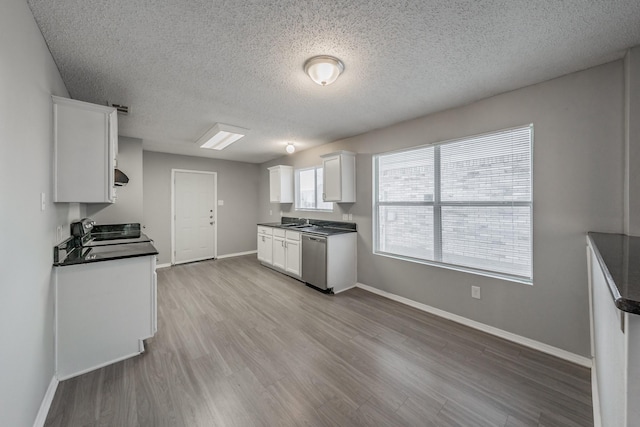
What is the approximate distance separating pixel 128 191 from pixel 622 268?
5.20 meters

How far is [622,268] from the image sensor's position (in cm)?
96

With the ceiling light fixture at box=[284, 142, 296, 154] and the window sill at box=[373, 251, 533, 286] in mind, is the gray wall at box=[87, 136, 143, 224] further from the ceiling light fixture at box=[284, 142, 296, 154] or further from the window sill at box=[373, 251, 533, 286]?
the window sill at box=[373, 251, 533, 286]

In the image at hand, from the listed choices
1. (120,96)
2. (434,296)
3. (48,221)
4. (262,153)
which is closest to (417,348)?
(434,296)

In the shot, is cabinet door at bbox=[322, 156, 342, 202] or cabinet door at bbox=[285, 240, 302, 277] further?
cabinet door at bbox=[285, 240, 302, 277]

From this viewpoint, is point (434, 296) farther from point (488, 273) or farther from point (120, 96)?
point (120, 96)

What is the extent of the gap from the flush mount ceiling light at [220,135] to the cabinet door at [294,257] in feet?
6.47

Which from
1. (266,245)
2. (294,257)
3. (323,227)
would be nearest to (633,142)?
(323,227)

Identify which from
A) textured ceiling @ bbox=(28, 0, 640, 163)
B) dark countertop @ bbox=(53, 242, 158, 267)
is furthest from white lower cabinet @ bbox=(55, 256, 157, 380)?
textured ceiling @ bbox=(28, 0, 640, 163)

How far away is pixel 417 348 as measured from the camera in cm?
232

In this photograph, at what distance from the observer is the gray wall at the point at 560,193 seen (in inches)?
78.2

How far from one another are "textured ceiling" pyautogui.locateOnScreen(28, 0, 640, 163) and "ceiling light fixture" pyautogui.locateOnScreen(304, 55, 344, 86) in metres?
0.06

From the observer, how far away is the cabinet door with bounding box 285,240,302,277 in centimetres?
427

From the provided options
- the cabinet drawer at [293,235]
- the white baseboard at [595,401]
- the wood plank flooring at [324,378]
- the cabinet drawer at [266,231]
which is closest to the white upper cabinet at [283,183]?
the cabinet drawer at [266,231]

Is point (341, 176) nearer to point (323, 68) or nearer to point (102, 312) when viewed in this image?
point (323, 68)
